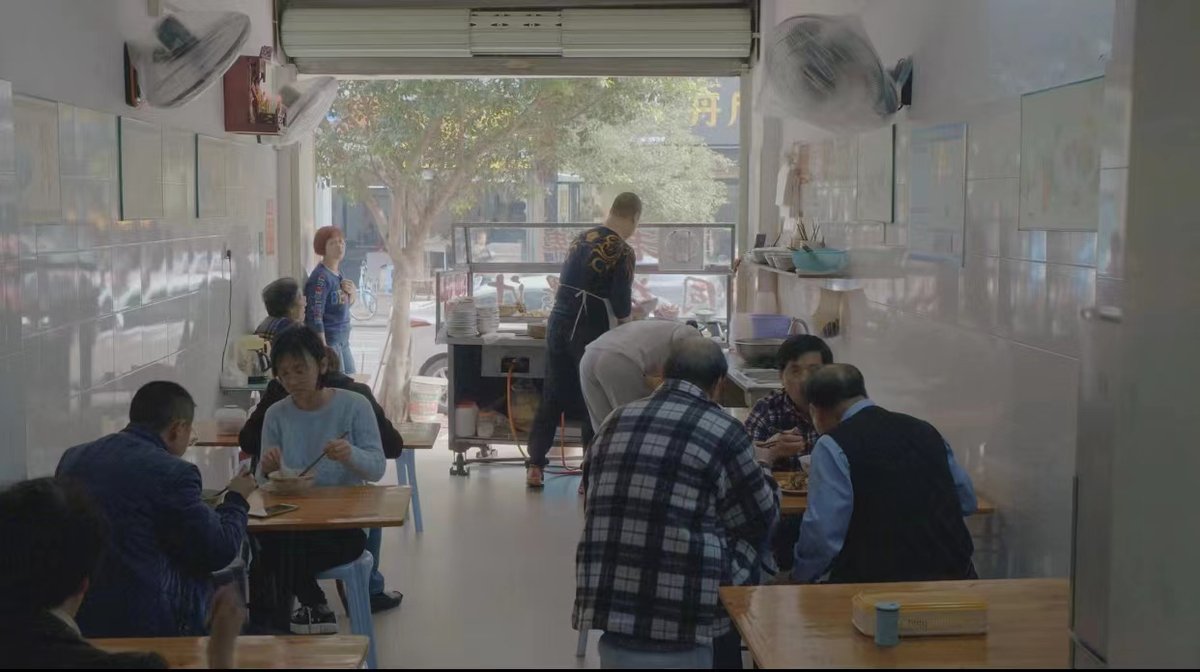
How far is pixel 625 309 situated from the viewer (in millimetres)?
7266

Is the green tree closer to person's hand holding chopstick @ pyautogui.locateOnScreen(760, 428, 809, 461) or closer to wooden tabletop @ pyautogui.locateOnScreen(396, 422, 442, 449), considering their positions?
wooden tabletop @ pyautogui.locateOnScreen(396, 422, 442, 449)

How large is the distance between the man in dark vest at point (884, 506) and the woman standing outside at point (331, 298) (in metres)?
5.05

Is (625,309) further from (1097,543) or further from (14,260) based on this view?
(1097,543)

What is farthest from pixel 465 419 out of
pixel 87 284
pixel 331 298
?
pixel 87 284

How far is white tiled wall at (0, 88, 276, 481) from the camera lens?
4211 millimetres

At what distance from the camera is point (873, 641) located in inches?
104

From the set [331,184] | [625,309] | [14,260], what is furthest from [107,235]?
[331,184]

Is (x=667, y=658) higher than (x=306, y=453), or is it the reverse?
(x=306, y=453)

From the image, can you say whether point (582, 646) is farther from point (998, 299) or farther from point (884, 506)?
point (998, 299)

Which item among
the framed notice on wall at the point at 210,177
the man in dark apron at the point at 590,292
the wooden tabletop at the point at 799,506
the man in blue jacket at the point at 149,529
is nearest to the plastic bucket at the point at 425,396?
the man in dark apron at the point at 590,292

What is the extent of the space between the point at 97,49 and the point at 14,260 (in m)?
1.41

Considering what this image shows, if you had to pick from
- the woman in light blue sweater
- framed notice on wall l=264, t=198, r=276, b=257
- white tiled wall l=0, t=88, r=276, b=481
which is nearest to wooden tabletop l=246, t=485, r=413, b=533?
the woman in light blue sweater

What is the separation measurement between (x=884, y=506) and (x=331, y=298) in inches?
208

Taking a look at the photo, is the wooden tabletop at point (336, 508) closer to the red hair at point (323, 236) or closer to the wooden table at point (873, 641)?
the wooden table at point (873, 641)
